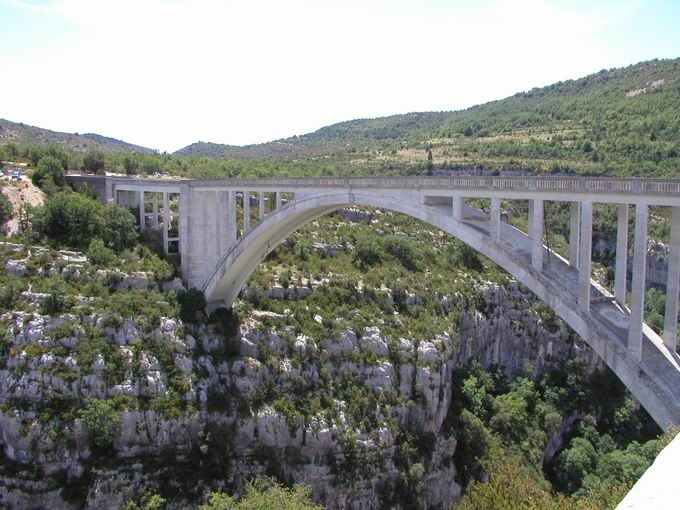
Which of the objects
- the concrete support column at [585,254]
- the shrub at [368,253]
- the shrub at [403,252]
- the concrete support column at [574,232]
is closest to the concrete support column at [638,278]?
the concrete support column at [585,254]

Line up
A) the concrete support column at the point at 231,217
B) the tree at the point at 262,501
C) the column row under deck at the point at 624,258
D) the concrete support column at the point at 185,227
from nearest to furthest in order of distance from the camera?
the column row under deck at the point at 624,258 → the tree at the point at 262,501 → the concrete support column at the point at 231,217 → the concrete support column at the point at 185,227

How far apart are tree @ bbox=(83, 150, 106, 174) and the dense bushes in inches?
438

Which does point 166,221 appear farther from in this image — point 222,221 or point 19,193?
point 19,193

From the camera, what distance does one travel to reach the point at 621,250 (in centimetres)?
1482

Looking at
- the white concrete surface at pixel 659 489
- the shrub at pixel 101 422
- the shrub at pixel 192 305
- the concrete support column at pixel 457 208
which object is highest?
the concrete support column at pixel 457 208

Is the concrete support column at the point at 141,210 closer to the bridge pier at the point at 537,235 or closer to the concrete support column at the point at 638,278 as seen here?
the bridge pier at the point at 537,235

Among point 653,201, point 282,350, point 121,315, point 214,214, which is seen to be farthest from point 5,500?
point 653,201

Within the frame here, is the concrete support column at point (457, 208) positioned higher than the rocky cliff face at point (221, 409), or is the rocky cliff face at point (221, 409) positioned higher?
the concrete support column at point (457, 208)

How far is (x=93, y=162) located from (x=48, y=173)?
6467 millimetres

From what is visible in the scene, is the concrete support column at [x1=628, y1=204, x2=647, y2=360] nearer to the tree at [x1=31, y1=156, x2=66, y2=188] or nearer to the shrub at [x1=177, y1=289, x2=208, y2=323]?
the shrub at [x1=177, y1=289, x2=208, y2=323]

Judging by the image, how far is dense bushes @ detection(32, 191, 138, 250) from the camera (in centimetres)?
3244

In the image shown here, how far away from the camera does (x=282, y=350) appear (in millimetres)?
31078

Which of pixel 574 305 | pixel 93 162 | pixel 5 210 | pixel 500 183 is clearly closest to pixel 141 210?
pixel 5 210

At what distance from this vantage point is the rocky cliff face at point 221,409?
80.2 ft
